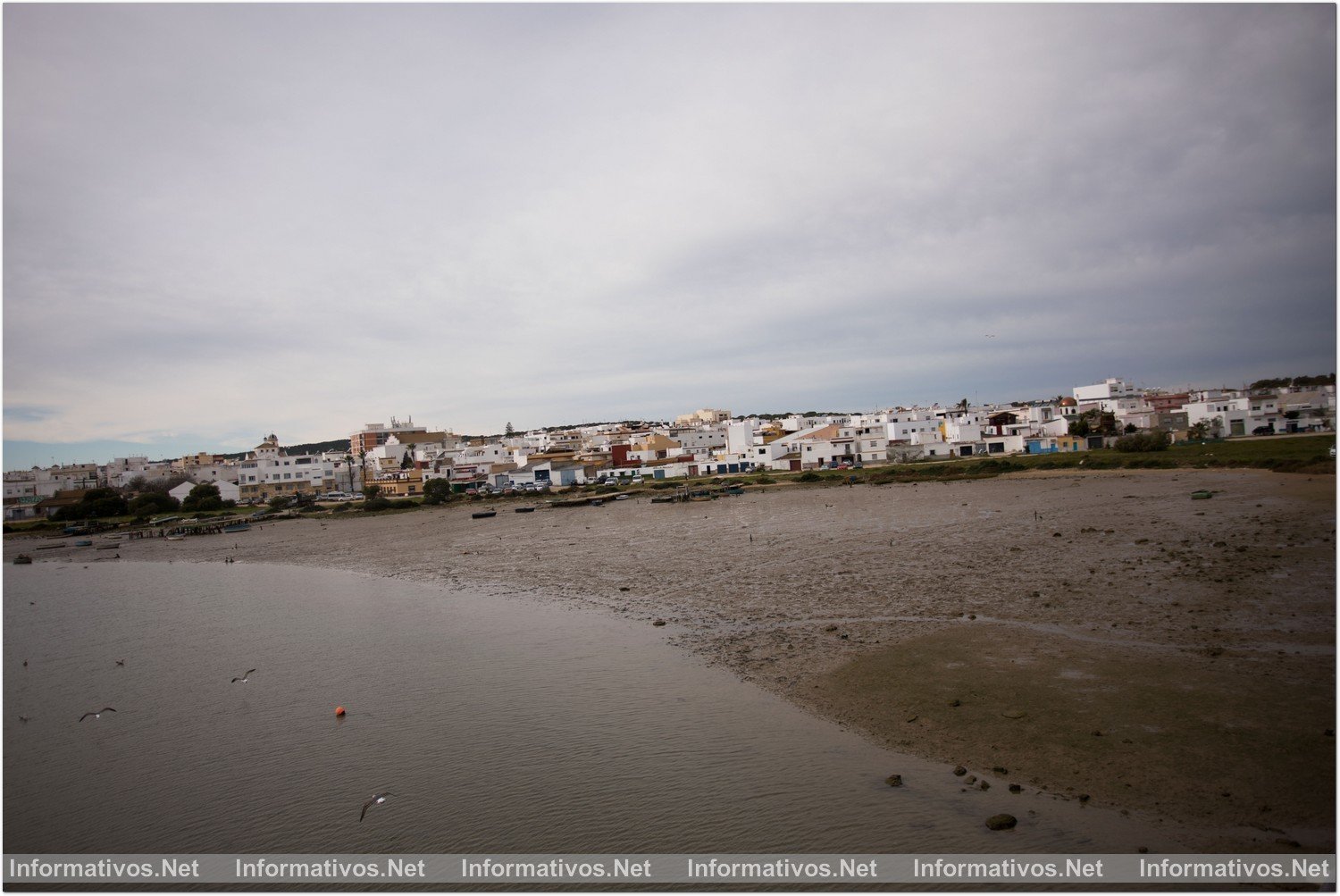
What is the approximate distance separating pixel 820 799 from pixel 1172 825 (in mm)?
3052

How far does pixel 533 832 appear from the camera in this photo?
7.11m

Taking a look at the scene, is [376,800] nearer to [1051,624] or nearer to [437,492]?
[1051,624]

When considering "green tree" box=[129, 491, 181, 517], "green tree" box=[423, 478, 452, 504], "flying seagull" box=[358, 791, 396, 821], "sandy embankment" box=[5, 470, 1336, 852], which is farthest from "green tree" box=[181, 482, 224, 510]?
"flying seagull" box=[358, 791, 396, 821]

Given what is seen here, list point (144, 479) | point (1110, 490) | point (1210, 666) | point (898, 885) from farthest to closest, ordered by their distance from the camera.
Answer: point (144, 479) → point (1110, 490) → point (1210, 666) → point (898, 885)

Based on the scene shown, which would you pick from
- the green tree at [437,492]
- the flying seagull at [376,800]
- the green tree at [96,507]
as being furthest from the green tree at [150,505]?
the flying seagull at [376,800]

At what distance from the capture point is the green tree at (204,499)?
64750 millimetres

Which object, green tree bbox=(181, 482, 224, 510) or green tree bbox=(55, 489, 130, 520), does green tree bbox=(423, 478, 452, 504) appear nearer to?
green tree bbox=(181, 482, 224, 510)

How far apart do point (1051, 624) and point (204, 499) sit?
73.0 m

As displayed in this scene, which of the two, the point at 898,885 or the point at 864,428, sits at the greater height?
the point at 864,428

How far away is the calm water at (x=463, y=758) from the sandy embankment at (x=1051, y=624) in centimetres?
87

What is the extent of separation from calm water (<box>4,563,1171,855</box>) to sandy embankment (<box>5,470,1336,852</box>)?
2.85ft

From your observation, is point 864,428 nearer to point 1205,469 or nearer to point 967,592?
point 1205,469

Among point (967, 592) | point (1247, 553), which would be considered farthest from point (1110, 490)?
point (967, 592)

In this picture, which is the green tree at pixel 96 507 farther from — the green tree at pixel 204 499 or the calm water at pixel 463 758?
the calm water at pixel 463 758
